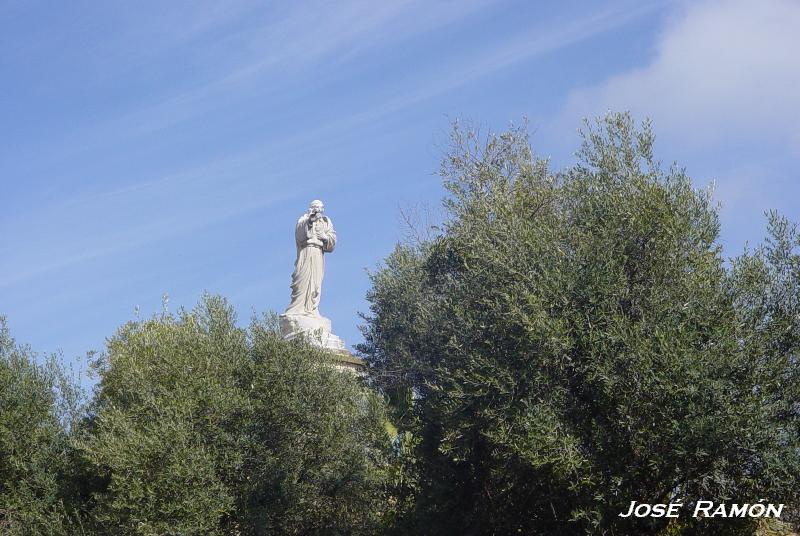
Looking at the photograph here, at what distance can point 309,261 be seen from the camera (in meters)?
28.9

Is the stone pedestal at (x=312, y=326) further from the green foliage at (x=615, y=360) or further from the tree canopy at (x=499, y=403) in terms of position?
the green foliage at (x=615, y=360)

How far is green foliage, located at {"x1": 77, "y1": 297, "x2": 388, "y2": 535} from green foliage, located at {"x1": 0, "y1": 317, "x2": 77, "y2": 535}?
→ 1.00 meters

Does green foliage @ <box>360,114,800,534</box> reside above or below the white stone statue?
below

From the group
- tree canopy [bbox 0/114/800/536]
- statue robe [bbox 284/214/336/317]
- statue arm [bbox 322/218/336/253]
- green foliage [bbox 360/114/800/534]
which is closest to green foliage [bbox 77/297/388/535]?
tree canopy [bbox 0/114/800/536]

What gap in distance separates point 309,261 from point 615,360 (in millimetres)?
13294

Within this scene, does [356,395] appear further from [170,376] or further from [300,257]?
[300,257]

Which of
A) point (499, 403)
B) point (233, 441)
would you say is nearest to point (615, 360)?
point (499, 403)

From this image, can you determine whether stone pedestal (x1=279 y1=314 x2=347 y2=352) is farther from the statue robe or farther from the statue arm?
the statue arm

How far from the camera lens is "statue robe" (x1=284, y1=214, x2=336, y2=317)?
28500 millimetres

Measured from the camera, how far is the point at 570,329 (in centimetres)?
1750

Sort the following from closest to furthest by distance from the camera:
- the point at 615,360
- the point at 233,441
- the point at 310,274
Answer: the point at 615,360 → the point at 233,441 → the point at 310,274

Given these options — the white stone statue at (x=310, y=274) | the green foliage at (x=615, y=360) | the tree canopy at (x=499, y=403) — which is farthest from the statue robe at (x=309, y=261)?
the green foliage at (x=615, y=360)

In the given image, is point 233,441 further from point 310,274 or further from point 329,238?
point 329,238

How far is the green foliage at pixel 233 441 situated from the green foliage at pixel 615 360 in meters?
2.80
